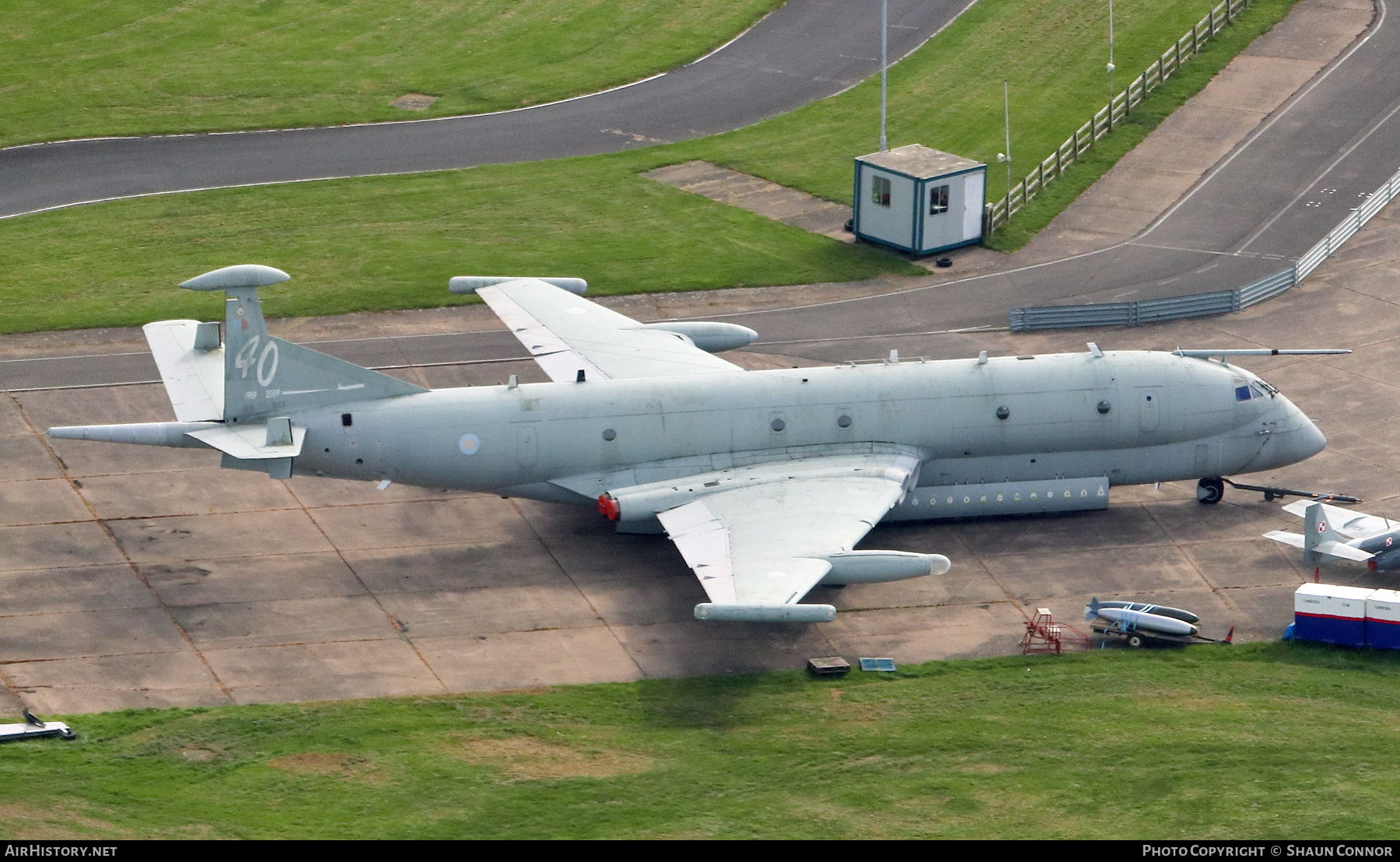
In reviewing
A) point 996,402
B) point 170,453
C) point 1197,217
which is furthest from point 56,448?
point 1197,217

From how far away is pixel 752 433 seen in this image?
46438 millimetres

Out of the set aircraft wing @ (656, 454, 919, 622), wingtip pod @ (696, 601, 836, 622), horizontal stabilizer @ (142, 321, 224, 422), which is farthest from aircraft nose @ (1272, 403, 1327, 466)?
horizontal stabilizer @ (142, 321, 224, 422)

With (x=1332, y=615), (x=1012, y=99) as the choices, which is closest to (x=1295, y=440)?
(x=1332, y=615)

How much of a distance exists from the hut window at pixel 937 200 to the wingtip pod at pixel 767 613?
31.0 m

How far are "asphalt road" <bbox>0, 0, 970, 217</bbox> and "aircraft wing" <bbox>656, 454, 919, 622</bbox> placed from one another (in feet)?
112

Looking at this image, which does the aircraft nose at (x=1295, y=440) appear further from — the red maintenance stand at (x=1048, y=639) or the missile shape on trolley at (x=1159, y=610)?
the red maintenance stand at (x=1048, y=639)

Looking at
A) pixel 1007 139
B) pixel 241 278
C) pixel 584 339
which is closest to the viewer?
pixel 241 278

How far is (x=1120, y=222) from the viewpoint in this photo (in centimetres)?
6994

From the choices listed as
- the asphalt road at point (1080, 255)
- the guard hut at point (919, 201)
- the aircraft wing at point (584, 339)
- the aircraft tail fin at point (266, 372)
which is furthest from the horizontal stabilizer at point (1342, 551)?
the guard hut at point (919, 201)

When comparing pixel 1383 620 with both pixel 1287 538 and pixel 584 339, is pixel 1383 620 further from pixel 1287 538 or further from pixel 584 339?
pixel 584 339

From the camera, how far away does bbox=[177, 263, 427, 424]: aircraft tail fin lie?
43.0 meters

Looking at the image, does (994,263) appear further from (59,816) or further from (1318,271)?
(59,816)

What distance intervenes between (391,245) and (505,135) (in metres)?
12.9

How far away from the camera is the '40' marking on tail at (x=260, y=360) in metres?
43.6
